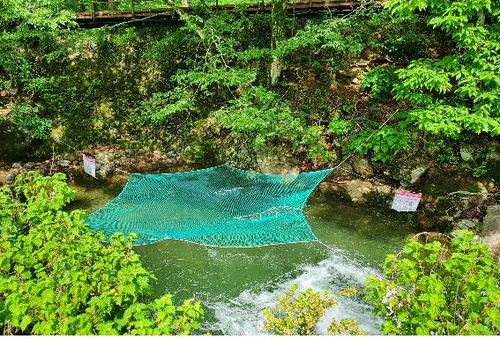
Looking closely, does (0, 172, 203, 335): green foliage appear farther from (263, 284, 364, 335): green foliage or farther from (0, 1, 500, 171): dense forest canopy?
(0, 1, 500, 171): dense forest canopy

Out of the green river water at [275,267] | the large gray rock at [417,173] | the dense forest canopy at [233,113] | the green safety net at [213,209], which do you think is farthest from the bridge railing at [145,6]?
the green river water at [275,267]

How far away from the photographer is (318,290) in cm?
521

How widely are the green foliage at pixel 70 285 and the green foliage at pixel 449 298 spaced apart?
139 cm

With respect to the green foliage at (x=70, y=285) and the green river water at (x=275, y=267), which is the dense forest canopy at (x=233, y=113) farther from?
the green river water at (x=275, y=267)

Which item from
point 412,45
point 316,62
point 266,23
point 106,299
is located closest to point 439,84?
point 412,45

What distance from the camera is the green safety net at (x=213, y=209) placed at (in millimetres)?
4855

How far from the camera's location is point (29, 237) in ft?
11.2

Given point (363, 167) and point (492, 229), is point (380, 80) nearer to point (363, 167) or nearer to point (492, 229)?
point (363, 167)

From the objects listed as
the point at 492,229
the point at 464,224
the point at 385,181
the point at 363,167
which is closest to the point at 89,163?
the point at 363,167

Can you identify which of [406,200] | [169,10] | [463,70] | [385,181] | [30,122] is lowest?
[385,181]

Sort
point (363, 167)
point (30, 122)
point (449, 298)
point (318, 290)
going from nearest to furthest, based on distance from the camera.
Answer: point (449, 298) < point (318, 290) < point (363, 167) < point (30, 122)

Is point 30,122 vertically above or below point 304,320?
above

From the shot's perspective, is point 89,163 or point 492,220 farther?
point 89,163

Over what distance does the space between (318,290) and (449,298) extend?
7.96ft
